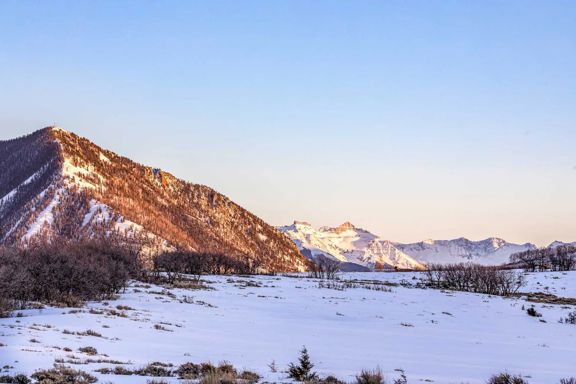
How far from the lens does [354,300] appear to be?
4841cm

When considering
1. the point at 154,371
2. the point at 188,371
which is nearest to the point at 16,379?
the point at 154,371

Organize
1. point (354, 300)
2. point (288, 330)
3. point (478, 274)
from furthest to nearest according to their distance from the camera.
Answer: point (478, 274), point (354, 300), point (288, 330)

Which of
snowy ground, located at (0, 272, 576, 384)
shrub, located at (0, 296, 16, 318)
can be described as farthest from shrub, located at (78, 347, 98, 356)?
shrub, located at (0, 296, 16, 318)

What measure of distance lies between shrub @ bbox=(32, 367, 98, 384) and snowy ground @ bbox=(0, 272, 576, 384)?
17.2 inches

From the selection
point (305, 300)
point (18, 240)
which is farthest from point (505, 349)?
point (18, 240)

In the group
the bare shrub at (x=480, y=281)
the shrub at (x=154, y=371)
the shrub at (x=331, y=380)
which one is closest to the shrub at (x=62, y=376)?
the shrub at (x=154, y=371)

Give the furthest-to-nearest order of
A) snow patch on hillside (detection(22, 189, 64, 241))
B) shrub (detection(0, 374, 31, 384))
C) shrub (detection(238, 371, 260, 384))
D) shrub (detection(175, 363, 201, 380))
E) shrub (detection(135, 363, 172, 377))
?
snow patch on hillside (detection(22, 189, 64, 241))
shrub (detection(135, 363, 172, 377))
shrub (detection(175, 363, 201, 380))
shrub (detection(238, 371, 260, 384))
shrub (detection(0, 374, 31, 384))

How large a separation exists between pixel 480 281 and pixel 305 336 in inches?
1952

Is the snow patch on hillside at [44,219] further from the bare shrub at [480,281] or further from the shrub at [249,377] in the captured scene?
the shrub at [249,377]

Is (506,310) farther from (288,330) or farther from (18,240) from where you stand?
(18,240)

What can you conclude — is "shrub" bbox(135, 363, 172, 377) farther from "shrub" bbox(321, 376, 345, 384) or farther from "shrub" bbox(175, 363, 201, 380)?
"shrub" bbox(321, 376, 345, 384)

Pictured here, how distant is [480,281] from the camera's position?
230 ft

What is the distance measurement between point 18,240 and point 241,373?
148625mm

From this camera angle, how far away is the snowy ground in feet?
57.5
